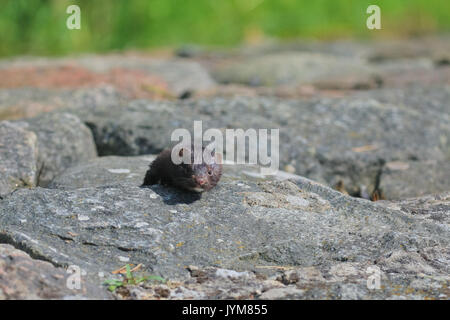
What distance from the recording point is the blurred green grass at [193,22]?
9086mm

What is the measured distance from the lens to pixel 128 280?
2.74 m

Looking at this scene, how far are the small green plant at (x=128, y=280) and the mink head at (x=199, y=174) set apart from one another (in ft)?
2.76

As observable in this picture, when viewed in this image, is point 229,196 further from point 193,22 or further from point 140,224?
point 193,22

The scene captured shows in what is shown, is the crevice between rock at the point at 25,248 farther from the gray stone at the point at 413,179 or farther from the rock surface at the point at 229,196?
the gray stone at the point at 413,179

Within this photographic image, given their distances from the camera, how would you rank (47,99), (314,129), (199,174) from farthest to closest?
(47,99)
(314,129)
(199,174)

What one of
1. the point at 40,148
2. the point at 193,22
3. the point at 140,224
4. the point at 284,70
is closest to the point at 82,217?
the point at 140,224

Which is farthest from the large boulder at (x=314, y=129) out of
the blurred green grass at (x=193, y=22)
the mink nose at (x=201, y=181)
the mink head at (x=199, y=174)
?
the blurred green grass at (x=193, y=22)

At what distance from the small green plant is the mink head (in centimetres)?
84

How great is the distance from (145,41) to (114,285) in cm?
808

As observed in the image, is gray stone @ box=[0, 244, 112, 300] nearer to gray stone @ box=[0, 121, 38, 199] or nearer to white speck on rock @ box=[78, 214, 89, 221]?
white speck on rock @ box=[78, 214, 89, 221]

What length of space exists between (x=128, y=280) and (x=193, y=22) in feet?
27.7

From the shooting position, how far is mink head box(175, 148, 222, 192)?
3562 mm
